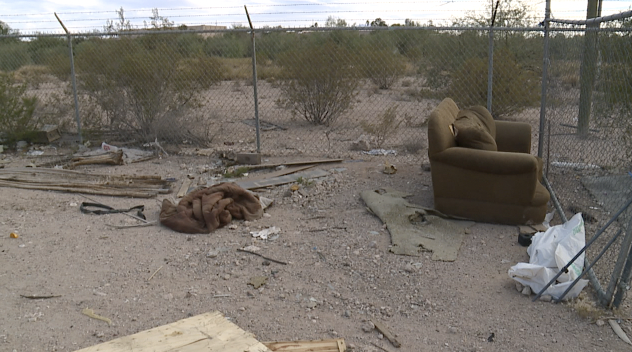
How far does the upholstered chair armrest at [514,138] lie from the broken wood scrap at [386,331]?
12.5ft

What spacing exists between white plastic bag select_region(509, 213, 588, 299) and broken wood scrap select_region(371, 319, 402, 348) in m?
1.16

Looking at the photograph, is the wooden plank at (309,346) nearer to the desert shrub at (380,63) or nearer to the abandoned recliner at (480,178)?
the abandoned recliner at (480,178)

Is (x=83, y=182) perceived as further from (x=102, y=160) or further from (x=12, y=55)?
(x=12, y=55)

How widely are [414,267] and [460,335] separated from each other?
1087mm

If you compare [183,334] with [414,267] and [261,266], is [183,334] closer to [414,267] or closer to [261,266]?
[261,266]

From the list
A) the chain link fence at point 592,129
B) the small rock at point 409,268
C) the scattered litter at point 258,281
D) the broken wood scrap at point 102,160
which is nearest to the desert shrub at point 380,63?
the chain link fence at point 592,129

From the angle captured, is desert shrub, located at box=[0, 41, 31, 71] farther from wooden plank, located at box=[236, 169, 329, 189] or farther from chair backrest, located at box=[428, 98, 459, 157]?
chair backrest, located at box=[428, 98, 459, 157]

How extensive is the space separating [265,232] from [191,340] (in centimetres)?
228

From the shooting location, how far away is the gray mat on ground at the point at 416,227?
511 centimetres

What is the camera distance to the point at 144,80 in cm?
954

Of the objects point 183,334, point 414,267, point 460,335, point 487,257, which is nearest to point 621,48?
point 487,257

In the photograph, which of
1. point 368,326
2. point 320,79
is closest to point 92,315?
point 368,326

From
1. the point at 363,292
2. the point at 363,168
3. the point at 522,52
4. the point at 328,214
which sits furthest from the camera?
the point at 522,52

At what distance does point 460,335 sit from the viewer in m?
3.71
